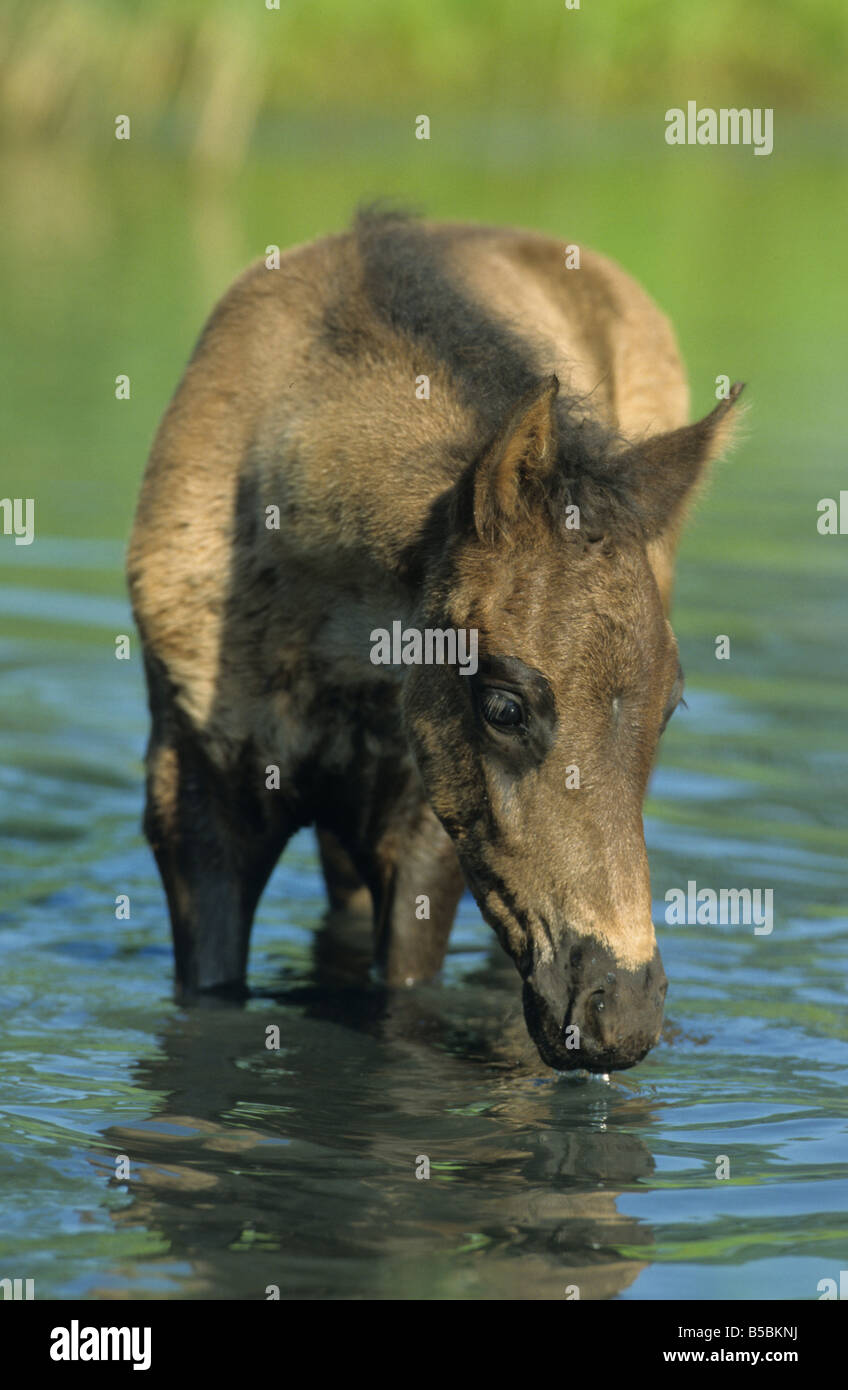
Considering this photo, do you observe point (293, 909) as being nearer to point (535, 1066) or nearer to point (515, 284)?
point (535, 1066)

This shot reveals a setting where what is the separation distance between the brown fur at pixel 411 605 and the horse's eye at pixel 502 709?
2.5 inches

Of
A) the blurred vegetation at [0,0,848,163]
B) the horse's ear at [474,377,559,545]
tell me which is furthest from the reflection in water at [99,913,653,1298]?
the blurred vegetation at [0,0,848,163]

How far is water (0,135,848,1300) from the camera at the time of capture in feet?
17.1

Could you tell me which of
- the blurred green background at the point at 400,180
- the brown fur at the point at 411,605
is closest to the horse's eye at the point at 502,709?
the brown fur at the point at 411,605

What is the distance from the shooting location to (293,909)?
8633mm

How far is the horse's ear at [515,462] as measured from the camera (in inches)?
204

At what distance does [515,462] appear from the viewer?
5328 mm

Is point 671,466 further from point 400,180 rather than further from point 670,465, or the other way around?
point 400,180

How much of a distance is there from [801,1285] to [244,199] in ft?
98.9

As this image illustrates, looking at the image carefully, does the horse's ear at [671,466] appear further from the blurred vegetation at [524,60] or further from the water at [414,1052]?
the blurred vegetation at [524,60]

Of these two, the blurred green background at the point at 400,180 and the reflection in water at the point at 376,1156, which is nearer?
the reflection in water at the point at 376,1156

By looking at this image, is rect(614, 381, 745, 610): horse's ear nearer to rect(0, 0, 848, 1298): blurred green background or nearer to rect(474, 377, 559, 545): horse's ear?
rect(474, 377, 559, 545): horse's ear

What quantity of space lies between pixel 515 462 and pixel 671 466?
565 mm
